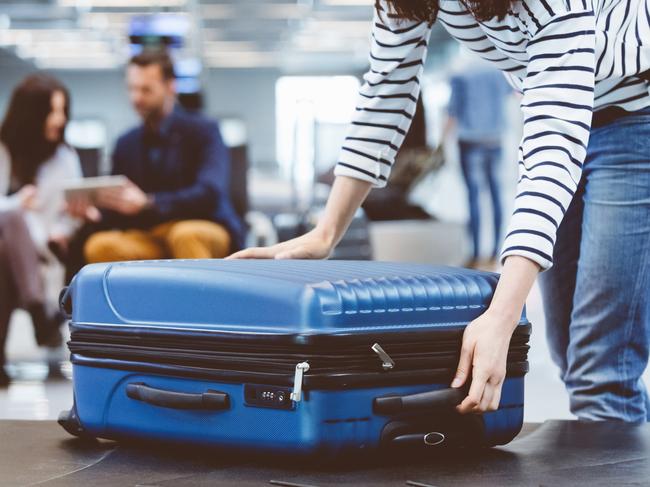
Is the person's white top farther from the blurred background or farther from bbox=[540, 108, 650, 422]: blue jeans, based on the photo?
bbox=[540, 108, 650, 422]: blue jeans

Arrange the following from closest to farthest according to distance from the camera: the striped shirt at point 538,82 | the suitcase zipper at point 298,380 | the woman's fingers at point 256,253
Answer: the suitcase zipper at point 298,380 → the striped shirt at point 538,82 → the woman's fingers at point 256,253

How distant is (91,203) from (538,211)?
8.23 feet

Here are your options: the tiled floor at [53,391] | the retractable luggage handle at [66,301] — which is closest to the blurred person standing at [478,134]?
the tiled floor at [53,391]

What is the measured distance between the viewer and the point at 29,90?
12.1ft

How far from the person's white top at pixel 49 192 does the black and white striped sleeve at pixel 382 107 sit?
232cm

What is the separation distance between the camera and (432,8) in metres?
1.15

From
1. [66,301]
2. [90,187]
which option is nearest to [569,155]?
[66,301]

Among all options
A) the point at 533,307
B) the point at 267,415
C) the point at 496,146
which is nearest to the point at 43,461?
the point at 267,415

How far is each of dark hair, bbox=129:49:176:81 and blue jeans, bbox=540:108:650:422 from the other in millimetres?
2528


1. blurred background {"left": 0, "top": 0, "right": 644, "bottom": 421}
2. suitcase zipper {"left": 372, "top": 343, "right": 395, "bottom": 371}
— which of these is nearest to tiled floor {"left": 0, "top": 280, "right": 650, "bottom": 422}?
blurred background {"left": 0, "top": 0, "right": 644, "bottom": 421}

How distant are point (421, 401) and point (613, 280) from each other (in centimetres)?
39

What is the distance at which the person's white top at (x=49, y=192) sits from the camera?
11.5 feet

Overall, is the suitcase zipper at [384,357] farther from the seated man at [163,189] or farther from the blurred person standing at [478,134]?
the blurred person standing at [478,134]

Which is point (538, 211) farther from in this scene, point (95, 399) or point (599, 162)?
point (95, 399)
